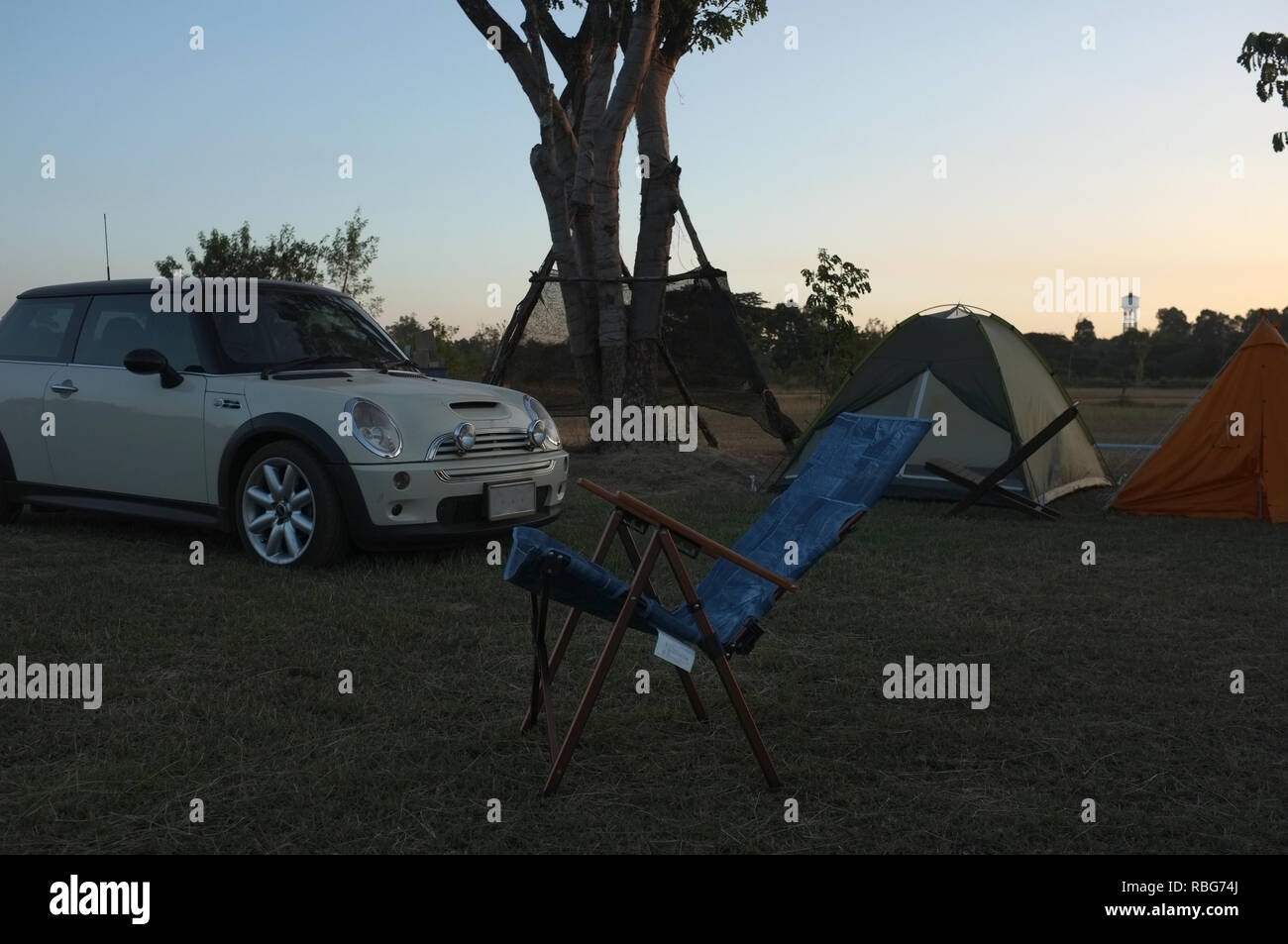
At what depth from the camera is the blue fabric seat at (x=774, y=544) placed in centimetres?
367

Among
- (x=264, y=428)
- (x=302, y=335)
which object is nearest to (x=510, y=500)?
(x=264, y=428)

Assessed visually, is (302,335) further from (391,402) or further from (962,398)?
(962,398)

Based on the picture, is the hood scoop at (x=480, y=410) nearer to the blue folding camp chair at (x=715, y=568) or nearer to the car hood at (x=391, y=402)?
the car hood at (x=391, y=402)

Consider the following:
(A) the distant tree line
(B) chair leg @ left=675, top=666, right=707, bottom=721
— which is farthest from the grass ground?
(A) the distant tree line

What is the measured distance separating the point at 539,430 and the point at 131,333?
2.88 m

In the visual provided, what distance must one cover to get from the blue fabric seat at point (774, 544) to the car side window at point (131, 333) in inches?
175

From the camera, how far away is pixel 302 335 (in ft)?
25.1

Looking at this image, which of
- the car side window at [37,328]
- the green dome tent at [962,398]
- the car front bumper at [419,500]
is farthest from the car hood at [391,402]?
the green dome tent at [962,398]

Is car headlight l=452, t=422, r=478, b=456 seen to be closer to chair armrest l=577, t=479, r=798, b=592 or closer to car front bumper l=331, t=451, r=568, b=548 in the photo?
car front bumper l=331, t=451, r=568, b=548

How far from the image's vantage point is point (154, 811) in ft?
11.3

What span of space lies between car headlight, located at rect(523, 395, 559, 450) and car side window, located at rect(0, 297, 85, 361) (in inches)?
130
